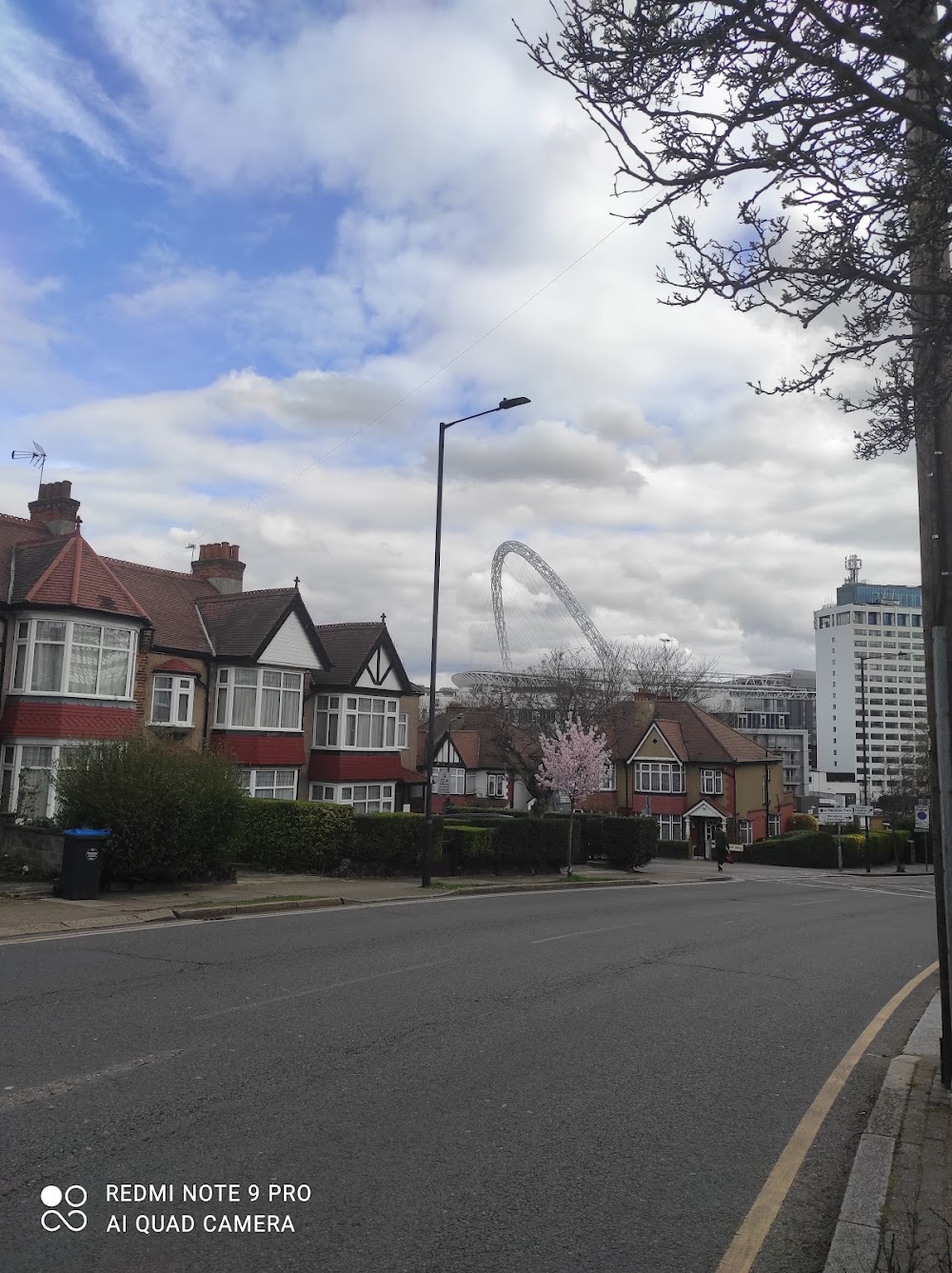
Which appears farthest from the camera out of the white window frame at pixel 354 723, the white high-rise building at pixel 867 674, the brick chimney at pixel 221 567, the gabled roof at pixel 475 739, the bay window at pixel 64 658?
the white high-rise building at pixel 867 674

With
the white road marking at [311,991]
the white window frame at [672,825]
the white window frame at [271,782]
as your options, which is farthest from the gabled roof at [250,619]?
the white window frame at [672,825]

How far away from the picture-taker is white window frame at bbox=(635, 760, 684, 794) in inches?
2243

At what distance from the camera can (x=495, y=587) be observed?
13175 centimetres

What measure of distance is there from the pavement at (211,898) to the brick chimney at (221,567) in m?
14.4

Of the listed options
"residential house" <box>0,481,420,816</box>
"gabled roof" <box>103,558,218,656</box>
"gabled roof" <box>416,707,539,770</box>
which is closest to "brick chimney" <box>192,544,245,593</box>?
"residential house" <box>0,481,420,816</box>

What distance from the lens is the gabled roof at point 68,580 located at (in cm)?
2348

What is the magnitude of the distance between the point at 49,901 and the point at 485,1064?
33.6ft

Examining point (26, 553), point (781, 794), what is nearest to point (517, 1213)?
point (26, 553)

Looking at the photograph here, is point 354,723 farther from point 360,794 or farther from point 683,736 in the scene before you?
point 683,736

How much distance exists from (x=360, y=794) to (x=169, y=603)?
355 inches

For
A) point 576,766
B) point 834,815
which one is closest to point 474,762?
point 834,815

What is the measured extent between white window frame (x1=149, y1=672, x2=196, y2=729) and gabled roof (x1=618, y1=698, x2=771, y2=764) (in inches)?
1250

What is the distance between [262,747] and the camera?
2895 cm

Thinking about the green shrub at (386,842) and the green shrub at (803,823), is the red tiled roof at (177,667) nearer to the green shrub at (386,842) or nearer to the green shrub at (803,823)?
the green shrub at (386,842)
